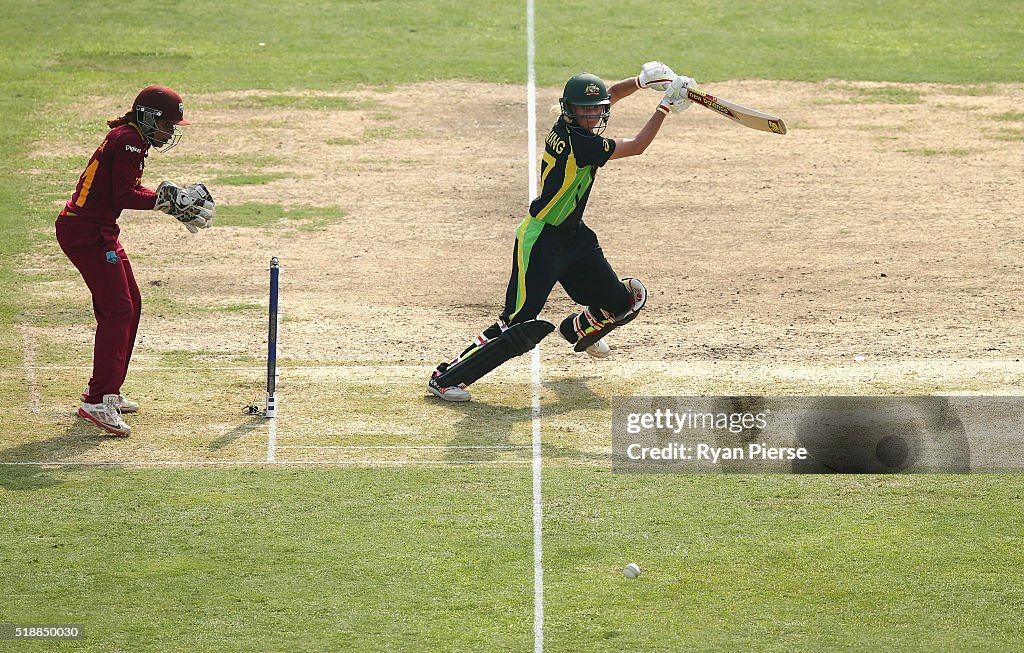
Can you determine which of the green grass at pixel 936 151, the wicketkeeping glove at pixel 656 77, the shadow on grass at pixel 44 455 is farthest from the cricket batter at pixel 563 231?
the green grass at pixel 936 151

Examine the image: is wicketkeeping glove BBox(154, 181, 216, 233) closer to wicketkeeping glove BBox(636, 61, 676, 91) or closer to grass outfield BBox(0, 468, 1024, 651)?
grass outfield BBox(0, 468, 1024, 651)

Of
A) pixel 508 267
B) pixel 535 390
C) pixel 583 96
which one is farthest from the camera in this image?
pixel 508 267

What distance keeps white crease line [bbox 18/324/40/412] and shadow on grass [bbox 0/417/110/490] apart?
1.96 feet

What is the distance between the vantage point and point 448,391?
11.8 m

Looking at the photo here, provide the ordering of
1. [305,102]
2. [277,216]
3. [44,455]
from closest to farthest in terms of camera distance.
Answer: [44,455] → [277,216] → [305,102]

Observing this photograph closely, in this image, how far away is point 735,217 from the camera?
16.7m

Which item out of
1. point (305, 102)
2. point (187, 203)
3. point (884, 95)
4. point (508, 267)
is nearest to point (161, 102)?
point (187, 203)

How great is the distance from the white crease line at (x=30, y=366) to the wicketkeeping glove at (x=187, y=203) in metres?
1.98

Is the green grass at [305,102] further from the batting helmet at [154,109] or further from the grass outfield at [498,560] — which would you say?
the grass outfield at [498,560]

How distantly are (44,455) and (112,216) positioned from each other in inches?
Answer: 74.8

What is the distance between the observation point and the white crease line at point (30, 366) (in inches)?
459

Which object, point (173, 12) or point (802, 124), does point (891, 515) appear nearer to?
point (802, 124)

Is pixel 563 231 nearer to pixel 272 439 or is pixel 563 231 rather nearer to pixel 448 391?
pixel 448 391

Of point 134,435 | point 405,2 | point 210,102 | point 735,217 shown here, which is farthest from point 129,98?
point 134,435
